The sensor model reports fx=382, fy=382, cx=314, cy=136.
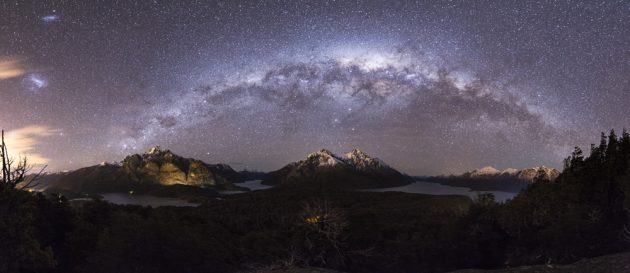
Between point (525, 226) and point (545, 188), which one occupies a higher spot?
point (545, 188)

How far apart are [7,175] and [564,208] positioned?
62269 millimetres

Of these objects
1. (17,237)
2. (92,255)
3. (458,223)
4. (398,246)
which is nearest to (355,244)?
(398,246)

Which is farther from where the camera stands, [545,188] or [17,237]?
→ [545,188]

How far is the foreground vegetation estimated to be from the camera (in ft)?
112

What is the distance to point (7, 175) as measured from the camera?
32.4 meters

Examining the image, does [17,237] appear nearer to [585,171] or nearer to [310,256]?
[310,256]

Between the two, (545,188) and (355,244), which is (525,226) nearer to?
(545,188)

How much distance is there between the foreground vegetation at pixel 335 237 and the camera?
1339 inches

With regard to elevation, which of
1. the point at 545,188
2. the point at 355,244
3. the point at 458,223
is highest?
the point at 545,188

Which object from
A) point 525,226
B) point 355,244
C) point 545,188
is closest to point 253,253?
point 355,244

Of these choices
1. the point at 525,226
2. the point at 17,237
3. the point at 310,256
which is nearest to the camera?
the point at 17,237

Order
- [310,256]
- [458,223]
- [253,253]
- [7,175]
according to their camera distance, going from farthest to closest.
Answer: [458,223] → [253,253] → [310,256] → [7,175]

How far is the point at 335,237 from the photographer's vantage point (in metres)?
41.7

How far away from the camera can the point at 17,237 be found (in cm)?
2902
